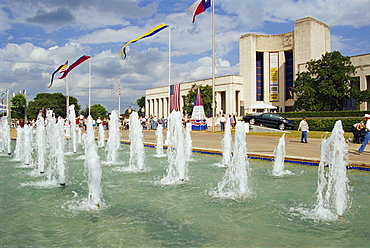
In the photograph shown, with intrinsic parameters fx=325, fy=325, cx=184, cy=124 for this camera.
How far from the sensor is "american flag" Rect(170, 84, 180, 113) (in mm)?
20203

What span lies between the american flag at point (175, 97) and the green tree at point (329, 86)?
27183 mm

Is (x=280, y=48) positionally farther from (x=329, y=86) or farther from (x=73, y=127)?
(x=73, y=127)

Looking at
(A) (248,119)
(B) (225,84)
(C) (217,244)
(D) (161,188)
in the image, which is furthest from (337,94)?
(C) (217,244)

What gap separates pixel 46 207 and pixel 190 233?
3204 millimetres

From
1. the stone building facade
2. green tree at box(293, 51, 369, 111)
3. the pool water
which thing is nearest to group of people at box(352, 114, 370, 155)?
the pool water

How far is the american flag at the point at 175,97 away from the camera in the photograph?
20.2 meters

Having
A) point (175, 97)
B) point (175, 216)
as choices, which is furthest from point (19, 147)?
point (175, 216)

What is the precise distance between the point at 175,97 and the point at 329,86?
2823 cm

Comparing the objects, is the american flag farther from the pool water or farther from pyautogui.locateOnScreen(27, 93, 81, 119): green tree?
pyautogui.locateOnScreen(27, 93, 81, 119): green tree

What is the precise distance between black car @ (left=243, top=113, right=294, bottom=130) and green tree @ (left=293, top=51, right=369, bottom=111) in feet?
36.7

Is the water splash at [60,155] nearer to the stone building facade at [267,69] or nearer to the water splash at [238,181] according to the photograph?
the water splash at [238,181]

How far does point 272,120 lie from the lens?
33.1 metres

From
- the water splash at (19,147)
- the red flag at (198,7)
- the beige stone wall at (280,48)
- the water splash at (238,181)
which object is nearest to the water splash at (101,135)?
the water splash at (19,147)

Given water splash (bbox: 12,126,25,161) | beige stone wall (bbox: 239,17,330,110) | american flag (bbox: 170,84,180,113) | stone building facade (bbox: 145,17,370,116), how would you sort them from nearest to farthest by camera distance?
water splash (bbox: 12,126,25,161) → american flag (bbox: 170,84,180,113) → beige stone wall (bbox: 239,17,330,110) → stone building facade (bbox: 145,17,370,116)
